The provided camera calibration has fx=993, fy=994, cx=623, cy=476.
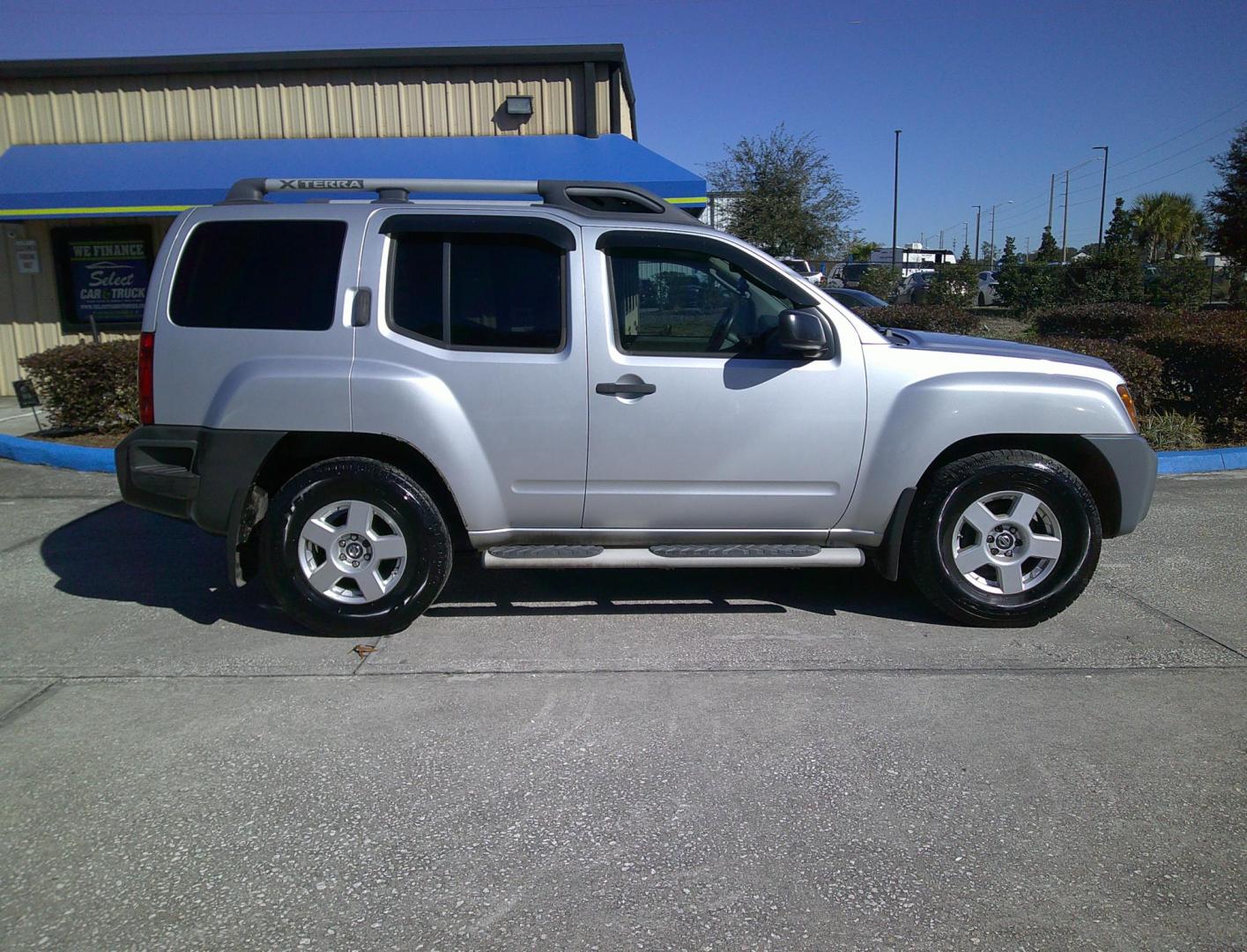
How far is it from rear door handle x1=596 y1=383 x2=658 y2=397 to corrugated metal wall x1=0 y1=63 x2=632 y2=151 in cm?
897

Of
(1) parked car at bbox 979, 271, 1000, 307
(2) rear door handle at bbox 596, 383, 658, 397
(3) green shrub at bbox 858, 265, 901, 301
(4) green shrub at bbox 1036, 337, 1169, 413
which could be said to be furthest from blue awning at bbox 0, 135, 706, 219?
(1) parked car at bbox 979, 271, 1000, 307

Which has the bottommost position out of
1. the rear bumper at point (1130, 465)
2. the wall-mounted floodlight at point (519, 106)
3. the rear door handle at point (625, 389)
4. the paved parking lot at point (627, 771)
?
the paved parking lot at point (627, 771)

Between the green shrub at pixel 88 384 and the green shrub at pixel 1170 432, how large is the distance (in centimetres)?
967

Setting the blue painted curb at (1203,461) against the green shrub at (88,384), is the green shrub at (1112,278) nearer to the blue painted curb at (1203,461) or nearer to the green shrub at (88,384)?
the blue painted curb at (1203,461)

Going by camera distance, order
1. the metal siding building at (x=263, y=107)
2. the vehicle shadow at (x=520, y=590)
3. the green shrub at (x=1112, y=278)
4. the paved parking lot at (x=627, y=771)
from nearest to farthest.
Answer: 1. the paved parking lot at (x=627, y=771)
2. the vehicle shadow at (x=520, y=590)
3. the metal siding building at (x=263, y=107)
4. the green shrub at (x=1112, y=278)

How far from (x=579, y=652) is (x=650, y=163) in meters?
8.15

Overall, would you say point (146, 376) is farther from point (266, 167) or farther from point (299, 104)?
point (299, 104)

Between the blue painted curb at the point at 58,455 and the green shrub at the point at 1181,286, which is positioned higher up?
the green shrub at the point at 1181,286

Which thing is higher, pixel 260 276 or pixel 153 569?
pixel 260 276

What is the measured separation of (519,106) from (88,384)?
6.12m

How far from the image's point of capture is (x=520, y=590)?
18.7ft

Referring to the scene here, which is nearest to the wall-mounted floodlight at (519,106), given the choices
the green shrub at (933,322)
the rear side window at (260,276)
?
the green shrub at (933,322)

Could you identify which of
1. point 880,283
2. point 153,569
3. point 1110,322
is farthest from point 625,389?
point 880,283

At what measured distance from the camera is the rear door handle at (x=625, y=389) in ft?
15.5
